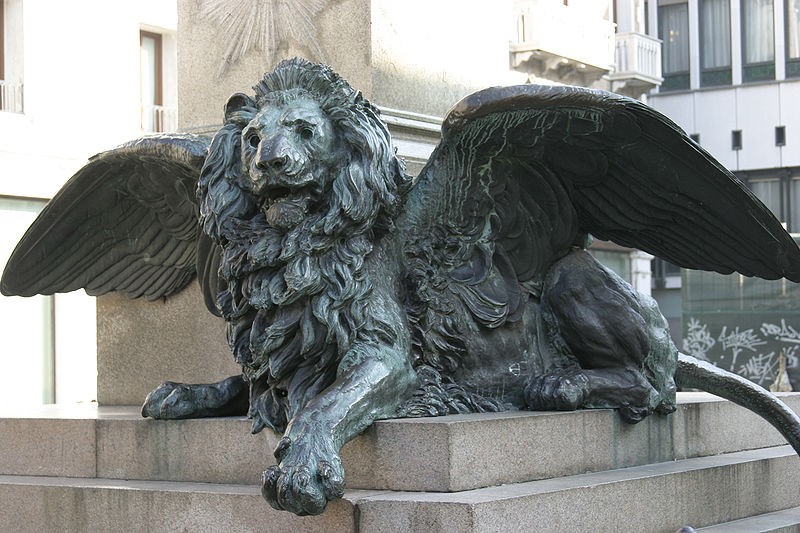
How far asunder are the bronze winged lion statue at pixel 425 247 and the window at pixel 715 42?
2653 cm

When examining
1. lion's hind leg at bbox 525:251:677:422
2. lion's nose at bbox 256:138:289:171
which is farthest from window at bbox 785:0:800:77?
lion's nose at bbox 256:138:289:171

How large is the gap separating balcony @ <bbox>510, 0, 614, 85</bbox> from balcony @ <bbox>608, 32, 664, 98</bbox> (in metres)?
2.16

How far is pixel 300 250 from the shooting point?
5684mm

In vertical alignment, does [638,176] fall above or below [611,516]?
above

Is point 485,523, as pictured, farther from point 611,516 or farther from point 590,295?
point 590,295

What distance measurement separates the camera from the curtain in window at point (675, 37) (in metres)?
33.7

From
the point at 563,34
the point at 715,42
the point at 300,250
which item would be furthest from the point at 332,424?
the point at 715,42

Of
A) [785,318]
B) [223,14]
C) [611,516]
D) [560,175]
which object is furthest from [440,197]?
[785,318]

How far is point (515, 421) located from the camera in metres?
5.70

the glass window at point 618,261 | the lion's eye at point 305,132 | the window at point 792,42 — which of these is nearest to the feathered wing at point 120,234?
the lion's eye at point 305,132

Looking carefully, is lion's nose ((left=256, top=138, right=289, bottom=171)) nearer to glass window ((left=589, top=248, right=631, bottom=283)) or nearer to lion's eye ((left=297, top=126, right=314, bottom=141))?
lion's eye ((left=297, top=126, right=314, bottom=141))

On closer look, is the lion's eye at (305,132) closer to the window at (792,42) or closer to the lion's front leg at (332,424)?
the lion's front leg at (332,424)

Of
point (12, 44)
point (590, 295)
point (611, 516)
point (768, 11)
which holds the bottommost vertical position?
point (611, 516)

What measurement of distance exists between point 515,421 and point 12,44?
1559cm
